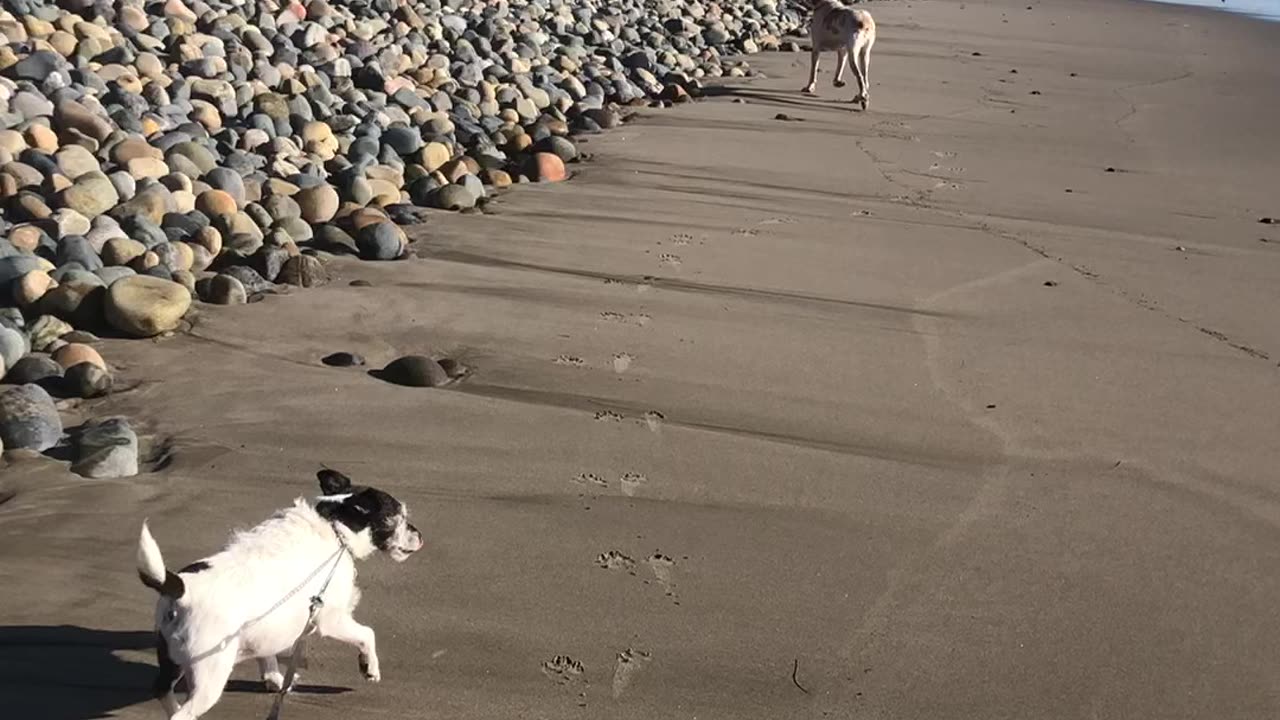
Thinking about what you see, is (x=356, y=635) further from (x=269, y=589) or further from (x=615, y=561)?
(x=615, y=561)

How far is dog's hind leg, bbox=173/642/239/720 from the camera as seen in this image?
2.94 m

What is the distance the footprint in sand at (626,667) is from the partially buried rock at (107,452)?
187cm

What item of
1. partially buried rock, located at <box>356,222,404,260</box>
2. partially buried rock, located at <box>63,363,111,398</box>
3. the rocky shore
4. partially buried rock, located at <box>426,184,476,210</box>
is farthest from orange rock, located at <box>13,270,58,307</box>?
partially buried rock, located at <box>426,184,476,210</box>

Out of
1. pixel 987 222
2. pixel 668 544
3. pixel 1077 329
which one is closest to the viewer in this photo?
pixel 668 544

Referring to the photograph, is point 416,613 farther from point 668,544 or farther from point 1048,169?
point 1048,169

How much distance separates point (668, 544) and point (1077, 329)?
3081 millimetres

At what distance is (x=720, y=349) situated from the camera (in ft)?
19.7

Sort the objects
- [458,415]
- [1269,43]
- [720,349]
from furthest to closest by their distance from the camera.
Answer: [1269,43] < [720,349] < [458,415]

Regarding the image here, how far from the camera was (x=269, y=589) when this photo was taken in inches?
123

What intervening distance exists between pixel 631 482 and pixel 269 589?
177cm

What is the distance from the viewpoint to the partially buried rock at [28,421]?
4.55 meters

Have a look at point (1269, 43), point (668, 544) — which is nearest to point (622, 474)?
point (668, 544)

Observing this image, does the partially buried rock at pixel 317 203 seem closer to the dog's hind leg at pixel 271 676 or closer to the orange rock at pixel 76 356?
the orange rock at pixel 76 356

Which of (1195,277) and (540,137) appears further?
(540,137)
